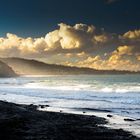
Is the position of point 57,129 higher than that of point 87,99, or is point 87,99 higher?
point 87,99

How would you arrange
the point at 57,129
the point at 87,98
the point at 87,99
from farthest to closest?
the point at 87,98
the point at 87,99
the point at 57,129

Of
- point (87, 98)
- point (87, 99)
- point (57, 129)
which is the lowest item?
point (57, 129)

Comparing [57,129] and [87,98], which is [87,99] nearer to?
[87,98]

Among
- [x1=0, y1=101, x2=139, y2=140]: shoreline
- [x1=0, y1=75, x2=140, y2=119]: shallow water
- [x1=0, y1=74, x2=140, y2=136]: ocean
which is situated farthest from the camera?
[x1=0, y1=75, x2=140, y2=119]: shallow water

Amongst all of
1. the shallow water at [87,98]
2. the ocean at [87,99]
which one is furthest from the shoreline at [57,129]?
the shallow water at [87,98]

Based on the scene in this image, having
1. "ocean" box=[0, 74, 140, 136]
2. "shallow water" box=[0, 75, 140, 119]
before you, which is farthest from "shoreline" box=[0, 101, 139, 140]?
"shallow water" box=[0, 75, 140, 119]

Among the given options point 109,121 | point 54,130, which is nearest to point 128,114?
point 109,121

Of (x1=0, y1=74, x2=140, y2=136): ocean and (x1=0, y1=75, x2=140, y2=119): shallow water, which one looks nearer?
(x1=0, y1=74, x2=140, y2=136): ocean

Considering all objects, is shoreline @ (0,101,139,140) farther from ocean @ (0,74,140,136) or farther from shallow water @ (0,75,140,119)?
shallow water @ (0,75,140,119)

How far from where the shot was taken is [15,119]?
27812mm

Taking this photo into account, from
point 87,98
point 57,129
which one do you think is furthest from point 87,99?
point 57,129

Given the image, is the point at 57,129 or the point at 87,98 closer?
the point at 57,129

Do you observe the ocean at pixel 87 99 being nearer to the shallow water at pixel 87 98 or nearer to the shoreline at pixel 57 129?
the shallow water at pixel 87 98

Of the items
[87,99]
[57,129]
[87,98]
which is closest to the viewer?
[57,129]
